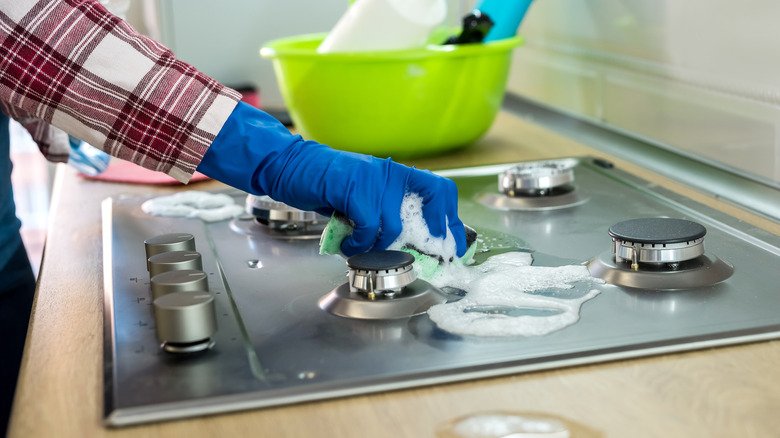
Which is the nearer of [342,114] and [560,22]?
[342,114]

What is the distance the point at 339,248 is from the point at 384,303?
0.15 meters

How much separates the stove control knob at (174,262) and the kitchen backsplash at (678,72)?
2.25 ft

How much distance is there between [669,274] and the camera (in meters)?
0.70

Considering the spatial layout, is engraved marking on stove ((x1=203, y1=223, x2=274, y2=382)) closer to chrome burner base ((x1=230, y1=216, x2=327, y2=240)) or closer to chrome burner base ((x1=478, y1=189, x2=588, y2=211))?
chrome burner base ((x1=230, y1=216, x2=327, y2=240))

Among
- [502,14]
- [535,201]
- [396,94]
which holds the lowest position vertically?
[535,201]

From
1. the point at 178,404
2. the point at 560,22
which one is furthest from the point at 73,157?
the point at 560,22

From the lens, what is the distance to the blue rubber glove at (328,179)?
30.2 inches

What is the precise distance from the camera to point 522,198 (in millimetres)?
1020

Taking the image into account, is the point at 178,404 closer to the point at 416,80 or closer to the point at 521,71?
the point at 416,80

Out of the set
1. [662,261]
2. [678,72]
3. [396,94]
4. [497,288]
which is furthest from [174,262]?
[678,72]

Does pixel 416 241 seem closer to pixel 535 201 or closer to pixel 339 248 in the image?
pixel 339 248

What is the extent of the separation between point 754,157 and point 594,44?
469mm

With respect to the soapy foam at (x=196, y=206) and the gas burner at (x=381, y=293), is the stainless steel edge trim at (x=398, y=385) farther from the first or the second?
the soapy foam at (x=196, y=206)

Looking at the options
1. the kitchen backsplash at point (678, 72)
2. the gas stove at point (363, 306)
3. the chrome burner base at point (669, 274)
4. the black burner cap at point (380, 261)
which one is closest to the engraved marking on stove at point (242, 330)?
the gas stove at point (363, 306)
